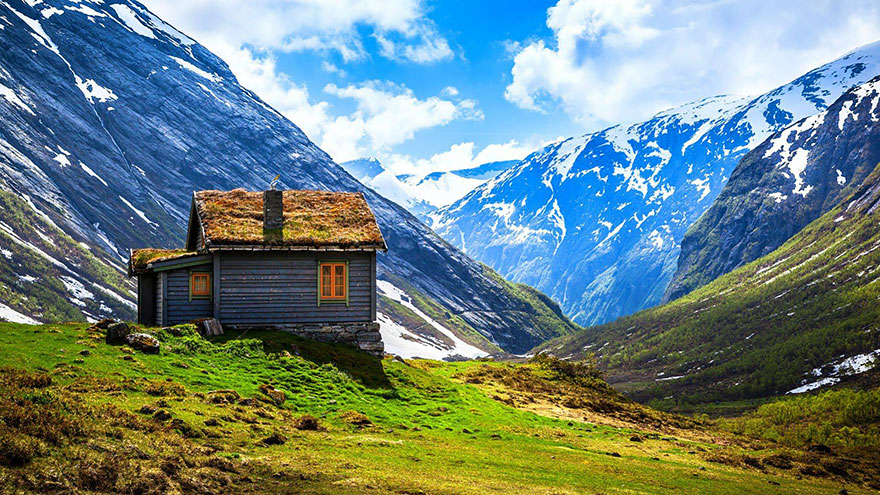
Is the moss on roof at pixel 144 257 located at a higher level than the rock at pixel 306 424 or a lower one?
higher

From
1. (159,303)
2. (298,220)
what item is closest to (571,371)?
(298,220)

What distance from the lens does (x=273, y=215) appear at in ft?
124

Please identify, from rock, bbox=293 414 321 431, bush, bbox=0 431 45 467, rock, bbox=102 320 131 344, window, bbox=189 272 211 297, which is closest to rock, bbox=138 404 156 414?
rock, bbox=293 414 321 431

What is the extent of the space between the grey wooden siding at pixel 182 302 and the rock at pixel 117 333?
309 inches

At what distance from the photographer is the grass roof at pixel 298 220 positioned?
36281mm

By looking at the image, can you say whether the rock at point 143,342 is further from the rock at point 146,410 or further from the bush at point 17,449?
the bush at point 17,449

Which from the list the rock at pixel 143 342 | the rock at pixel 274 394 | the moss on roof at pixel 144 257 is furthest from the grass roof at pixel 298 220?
the rock at pixel 274 394

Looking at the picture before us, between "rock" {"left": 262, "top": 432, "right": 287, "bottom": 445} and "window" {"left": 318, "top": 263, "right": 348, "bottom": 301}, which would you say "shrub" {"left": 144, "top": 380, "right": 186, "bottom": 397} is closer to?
"rock" {"left": 262, "top": 432, "right": 287, "bottom": 445}

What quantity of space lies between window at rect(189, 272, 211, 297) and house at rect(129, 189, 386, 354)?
0.06 m

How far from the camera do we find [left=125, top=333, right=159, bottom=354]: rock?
25984 mm

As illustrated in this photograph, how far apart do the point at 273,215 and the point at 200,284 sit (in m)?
6.01

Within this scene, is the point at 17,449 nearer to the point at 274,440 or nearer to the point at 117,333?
the point at 274,440

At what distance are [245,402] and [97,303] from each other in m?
172

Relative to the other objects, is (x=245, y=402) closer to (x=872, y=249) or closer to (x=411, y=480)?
(x=411, y=480)
